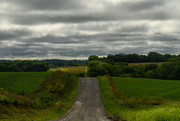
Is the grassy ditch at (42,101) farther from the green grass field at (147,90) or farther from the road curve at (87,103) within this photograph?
the green grass field at (147,90)

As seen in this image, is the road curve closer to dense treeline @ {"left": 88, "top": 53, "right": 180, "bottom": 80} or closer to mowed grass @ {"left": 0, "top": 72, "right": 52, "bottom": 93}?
mowed grass @ {"left": 0, "top": 72, "right": 52, "bottom": 93}

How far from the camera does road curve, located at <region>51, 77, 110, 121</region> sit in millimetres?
25384

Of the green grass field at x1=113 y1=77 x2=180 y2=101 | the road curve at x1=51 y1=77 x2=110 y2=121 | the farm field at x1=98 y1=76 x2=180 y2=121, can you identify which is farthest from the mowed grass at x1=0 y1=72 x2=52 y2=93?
the green grass field at x1=113 y1=77 x2=180 y2=101

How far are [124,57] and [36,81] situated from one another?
427 feet

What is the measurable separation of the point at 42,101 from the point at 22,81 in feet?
68.1

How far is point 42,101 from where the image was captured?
33.5 metres

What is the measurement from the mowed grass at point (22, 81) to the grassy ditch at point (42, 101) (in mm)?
2201

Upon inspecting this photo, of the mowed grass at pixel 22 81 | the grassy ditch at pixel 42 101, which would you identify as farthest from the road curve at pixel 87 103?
the mowed grass at pixel 22 81

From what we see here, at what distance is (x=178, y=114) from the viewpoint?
16.1m

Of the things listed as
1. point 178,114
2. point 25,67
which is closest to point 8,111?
point 178,114

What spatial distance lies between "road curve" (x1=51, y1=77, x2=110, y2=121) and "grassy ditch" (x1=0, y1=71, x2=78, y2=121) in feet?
4.78

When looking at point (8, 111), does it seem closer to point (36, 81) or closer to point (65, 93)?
point (65, 93)

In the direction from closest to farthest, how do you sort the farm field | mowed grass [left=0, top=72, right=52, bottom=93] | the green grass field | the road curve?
the farm field → the road curve → the green grass field → mowed grass [left=0, top=72, right=52, bottom=93]

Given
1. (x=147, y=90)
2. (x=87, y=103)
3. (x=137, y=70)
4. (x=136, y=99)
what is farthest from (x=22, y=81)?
(x=137, y=70)
